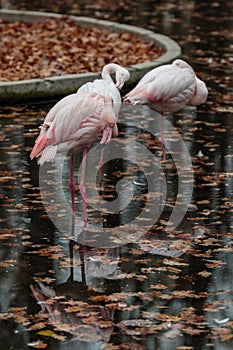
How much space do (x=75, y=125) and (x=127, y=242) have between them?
1.11m

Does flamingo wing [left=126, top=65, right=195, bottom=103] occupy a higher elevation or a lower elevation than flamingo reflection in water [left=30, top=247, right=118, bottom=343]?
higher

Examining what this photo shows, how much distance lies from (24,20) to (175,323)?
11.6 meters

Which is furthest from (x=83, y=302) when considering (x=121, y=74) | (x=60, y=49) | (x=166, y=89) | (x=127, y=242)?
(x=60, y=49)

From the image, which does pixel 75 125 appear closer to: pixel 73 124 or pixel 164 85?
pixel 73 124

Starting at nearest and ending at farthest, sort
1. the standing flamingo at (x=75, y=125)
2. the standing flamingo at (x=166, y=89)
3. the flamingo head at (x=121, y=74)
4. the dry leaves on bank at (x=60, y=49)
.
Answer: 1. the standing flamingo at (x=75, y=125)
2. the flamingo head at (x=121, y=74)
3. the standing flamingo at (x=166, y=89)
4. the dry leaves on bank at (x=60, y=49)

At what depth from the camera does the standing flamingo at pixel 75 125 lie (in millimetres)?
7336

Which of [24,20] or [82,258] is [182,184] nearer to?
[82,258]

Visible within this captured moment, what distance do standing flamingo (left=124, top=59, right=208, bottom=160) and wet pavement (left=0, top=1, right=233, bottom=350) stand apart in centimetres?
56

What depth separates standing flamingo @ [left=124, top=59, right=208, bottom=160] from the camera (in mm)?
8914

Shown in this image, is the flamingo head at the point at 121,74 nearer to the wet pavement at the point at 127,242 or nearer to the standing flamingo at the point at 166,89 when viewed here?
the standing flamingo at the point at 166,89

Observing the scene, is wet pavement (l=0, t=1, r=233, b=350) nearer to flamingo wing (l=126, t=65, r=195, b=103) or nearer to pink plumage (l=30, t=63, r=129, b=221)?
pink plumage (l=30, t=63, r=129, b=221)

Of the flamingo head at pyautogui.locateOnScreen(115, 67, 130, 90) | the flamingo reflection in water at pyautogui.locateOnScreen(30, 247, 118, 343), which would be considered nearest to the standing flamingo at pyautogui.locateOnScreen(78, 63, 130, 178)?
the flamingo head at pyautogui.locateOnScreen(115, 67, 130, 90)

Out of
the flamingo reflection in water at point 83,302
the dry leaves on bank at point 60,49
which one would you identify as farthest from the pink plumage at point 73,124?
the dry leaves on bank at point 60,49

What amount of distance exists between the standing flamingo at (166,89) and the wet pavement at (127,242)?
0.56m
